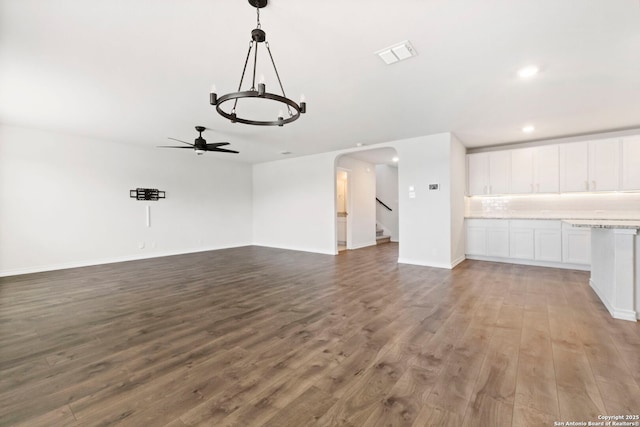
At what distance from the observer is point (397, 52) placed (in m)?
2.67

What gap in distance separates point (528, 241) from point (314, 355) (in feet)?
18.3

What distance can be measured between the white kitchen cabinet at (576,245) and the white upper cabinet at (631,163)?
1.02 meters

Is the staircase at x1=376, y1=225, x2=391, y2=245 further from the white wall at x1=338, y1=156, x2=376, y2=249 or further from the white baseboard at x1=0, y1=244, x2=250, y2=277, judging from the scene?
the white baseboard at x1=0, y1=244, x2=250, y2=277

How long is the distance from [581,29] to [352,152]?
489 cm

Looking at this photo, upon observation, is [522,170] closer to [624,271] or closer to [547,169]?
[547,169]

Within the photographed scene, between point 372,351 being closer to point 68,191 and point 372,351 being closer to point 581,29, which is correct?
point 581,29

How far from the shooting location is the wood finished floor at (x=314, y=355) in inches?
65.3

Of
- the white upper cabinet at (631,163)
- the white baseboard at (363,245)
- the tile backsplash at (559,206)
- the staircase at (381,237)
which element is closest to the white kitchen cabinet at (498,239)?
the tile backsplash at (559,206)

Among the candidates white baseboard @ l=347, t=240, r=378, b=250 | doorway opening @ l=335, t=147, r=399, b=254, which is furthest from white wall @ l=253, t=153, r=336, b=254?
white baseboard @ l=347, t=240, r=378, b=250

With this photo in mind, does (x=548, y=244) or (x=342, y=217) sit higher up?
(x=342, y=217)

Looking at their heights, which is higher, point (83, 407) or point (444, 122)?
point (444, 122)

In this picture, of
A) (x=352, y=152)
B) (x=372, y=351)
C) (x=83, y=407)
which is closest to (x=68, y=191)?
(x=83, y=407)

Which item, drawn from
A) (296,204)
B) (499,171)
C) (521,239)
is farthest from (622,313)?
(296,204)

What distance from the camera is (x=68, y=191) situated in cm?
581
